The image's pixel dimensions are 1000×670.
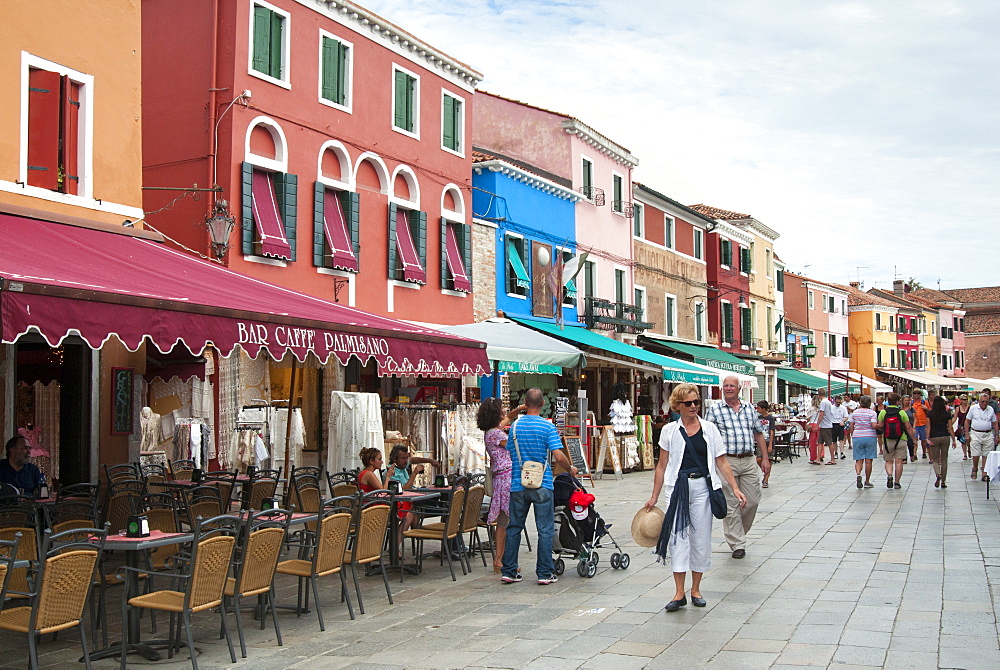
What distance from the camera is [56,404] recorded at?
1164 cm

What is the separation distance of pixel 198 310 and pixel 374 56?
1153 centimetres

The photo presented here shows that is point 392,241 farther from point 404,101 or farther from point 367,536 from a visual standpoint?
point 367,536

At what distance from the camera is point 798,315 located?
5456 centimetres

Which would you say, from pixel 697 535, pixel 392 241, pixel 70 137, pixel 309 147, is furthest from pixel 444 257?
pixel 697 535

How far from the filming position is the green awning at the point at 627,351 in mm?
21688

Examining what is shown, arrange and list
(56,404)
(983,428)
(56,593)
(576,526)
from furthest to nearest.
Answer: (983,428), (56,404), (576,526), (56,593)

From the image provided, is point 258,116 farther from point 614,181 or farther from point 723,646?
point 614,181

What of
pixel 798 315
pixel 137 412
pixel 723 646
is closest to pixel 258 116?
pixel 137 412

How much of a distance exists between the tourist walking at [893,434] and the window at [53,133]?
42.1 ft

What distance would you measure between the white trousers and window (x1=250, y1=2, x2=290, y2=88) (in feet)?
34.5

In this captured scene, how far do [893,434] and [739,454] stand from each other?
725 cm

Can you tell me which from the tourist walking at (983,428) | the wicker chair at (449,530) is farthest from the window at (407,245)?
the tourist walking at (983,428)

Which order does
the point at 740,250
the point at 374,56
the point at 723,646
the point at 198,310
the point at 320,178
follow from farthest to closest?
the point at 740,250, the point at 374,56, the point at 320,178, the point at 198,310, the point at 723,646

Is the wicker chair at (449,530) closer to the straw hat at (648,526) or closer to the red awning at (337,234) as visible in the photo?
the straw hat at (648,526)
